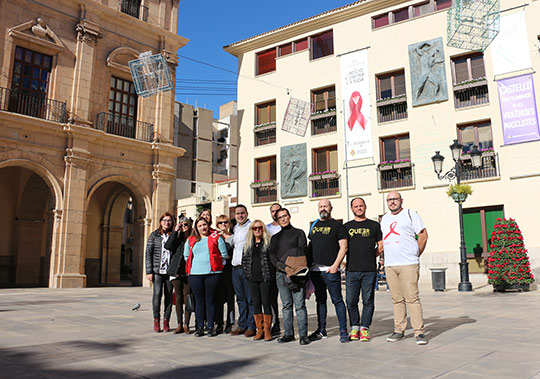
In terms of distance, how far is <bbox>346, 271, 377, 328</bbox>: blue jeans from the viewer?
6.00 meters

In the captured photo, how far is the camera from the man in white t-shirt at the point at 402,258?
19.1ft

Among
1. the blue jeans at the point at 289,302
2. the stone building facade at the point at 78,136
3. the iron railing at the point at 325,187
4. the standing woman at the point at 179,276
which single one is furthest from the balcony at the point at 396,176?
the blue jeans at the point at 289,302

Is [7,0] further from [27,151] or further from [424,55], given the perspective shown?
[424,55]

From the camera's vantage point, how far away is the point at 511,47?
19891mm

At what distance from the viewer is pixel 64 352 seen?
5.19 metres

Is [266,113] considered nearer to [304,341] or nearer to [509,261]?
[509,261]

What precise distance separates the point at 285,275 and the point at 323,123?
64.3 feet

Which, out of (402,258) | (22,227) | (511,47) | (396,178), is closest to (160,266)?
(402,258)

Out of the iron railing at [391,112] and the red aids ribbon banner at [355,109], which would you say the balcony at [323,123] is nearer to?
the red aids ribbon banner at [355,109]

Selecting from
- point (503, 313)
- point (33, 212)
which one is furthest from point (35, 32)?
point (503, 313)

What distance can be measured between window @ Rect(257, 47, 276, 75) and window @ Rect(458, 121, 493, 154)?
38.6ft

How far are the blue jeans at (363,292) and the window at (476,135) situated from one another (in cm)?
1645

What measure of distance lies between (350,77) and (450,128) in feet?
19.8

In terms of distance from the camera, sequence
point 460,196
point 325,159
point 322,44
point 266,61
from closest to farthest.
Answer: point 460,196 < point 325,159 < point 322,44 < point 266,61
